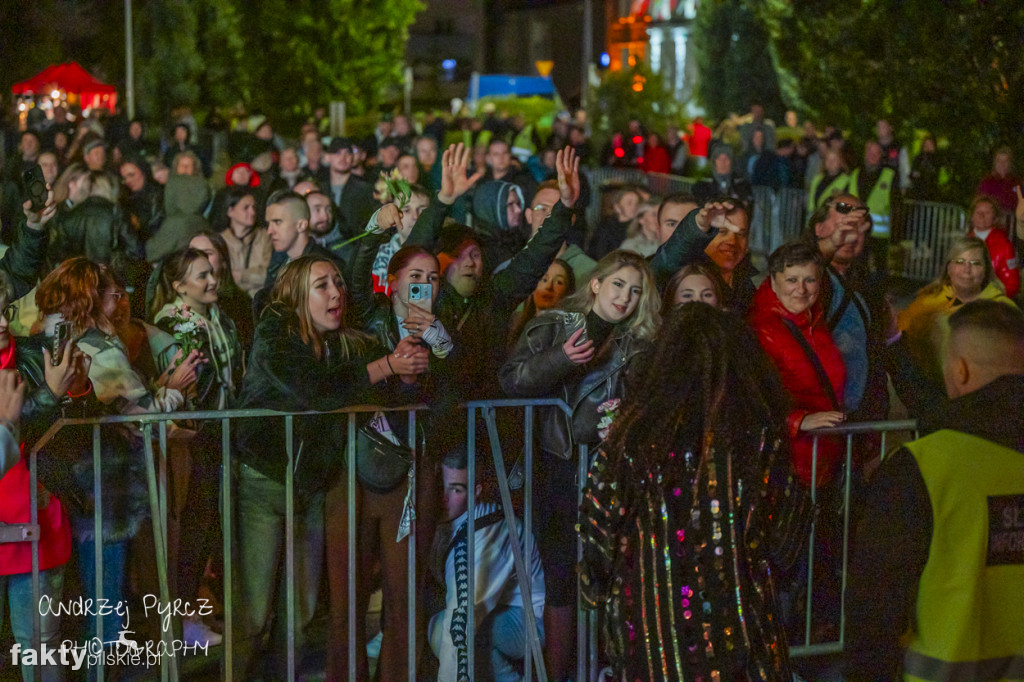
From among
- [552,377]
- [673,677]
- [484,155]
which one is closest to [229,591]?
[552,377]

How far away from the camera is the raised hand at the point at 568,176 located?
612 cm

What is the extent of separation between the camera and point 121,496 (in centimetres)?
497

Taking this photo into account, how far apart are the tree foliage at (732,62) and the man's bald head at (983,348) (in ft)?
130

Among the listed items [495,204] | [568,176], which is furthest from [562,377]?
[495,204]

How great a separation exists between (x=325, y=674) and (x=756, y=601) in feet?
7.28

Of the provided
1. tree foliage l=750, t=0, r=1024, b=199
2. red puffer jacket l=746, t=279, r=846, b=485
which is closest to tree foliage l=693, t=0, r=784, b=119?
tree foliage l=750, t=0, r=1024, b=199

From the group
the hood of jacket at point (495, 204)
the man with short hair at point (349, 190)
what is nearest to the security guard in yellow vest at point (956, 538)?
the hood of jacket at point (495, 204)

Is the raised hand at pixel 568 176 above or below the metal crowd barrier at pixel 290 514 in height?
above

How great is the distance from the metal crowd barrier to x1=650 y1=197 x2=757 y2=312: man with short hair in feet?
4.21

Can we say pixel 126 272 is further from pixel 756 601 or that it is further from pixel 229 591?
pixel 756 601

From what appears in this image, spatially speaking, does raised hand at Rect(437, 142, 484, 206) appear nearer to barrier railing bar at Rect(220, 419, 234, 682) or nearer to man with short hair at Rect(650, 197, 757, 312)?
man with short hair at Rect(650, 197, 757, 312)

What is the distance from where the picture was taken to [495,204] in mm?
8180

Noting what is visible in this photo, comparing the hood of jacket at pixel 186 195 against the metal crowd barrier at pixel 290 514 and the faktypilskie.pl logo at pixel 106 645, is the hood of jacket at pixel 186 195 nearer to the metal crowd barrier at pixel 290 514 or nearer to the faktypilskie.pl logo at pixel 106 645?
the faktypilskie.pl logo at pixel 106 645

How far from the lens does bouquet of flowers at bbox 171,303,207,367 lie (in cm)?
567
